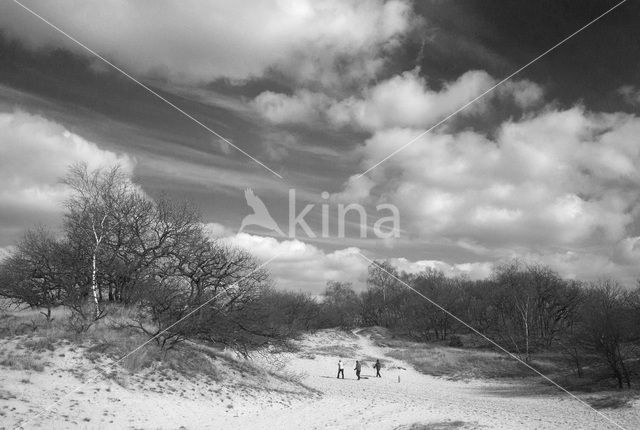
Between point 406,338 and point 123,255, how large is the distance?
168 feet

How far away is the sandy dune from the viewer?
514 inches

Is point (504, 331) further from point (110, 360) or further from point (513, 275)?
point (110, 360)

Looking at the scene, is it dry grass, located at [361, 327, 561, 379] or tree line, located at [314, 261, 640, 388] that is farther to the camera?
dry grass, located at [361, 327, 561, 379]

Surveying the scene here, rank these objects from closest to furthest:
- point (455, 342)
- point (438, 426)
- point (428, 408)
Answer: point (438, 426), point (428, 408), point (455, 342)

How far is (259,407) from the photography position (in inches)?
703

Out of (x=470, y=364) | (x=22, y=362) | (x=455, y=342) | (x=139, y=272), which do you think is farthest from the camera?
(x=455, y=342)

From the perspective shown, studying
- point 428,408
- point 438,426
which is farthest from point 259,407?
point 428,408

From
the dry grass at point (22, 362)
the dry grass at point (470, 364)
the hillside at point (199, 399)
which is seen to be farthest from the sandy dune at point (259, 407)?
the dry grass at point (470, 364)

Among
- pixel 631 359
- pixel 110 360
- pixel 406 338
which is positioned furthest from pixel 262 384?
pixel 406 338

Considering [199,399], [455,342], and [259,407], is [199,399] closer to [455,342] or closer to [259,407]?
[259,407]

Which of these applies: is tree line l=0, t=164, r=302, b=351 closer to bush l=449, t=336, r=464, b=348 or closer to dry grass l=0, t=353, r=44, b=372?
dry grass l=0, t=353, r=44, b=372

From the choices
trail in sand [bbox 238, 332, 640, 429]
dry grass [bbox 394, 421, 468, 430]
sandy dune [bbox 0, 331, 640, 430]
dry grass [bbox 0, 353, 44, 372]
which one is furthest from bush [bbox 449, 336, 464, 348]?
dry grass [bbox 0, 353, 44, 372]

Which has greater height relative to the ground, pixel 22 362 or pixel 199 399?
pixel 22 362

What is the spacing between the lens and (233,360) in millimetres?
22969
